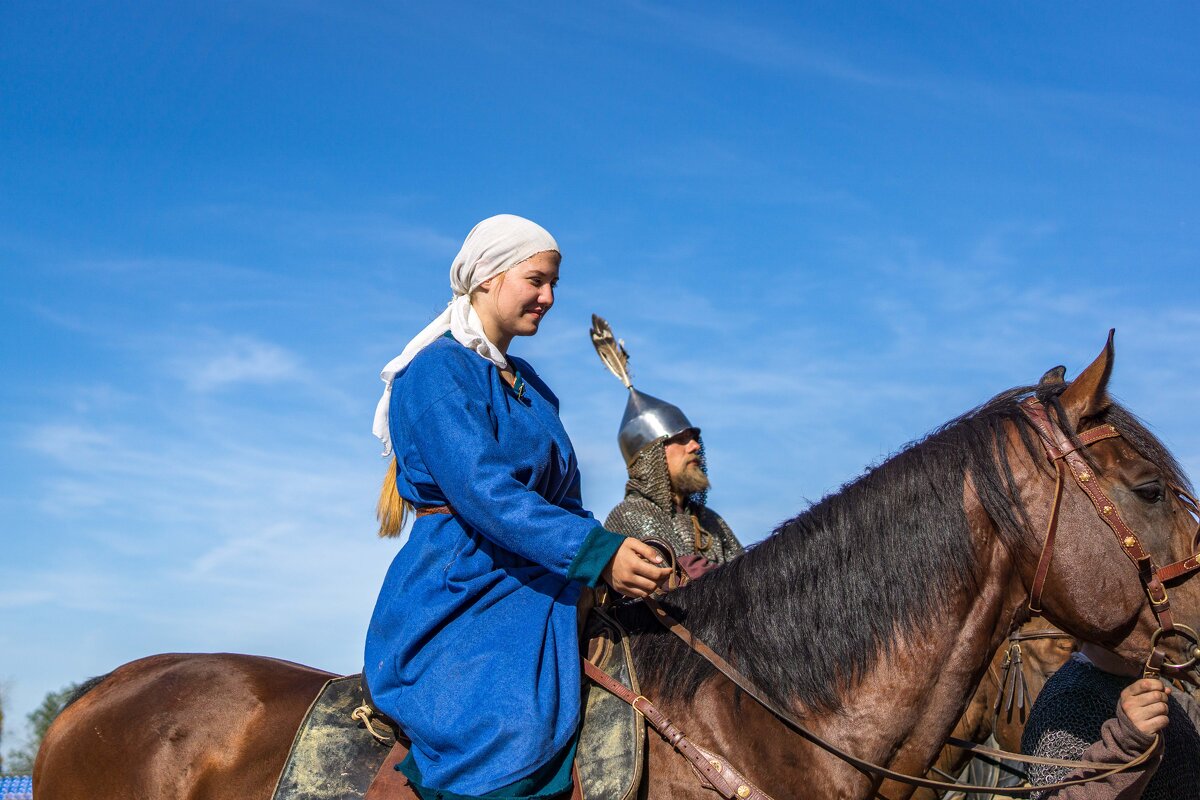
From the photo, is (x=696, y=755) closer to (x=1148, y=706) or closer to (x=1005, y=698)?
(x=1148, y=706)

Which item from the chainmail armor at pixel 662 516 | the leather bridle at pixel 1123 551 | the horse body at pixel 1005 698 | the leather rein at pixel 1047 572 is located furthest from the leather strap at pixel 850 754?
the chainmail armor at pixel 662 516

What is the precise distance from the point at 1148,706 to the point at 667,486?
5654mm

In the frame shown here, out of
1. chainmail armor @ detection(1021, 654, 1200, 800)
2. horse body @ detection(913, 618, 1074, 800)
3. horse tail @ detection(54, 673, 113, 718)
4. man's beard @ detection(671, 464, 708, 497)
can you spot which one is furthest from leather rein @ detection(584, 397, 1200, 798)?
man's beard @ detection(671, 464, 708, 497)

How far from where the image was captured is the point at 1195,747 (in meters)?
4.23

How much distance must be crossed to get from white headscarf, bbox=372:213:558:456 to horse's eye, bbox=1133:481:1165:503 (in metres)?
1.91

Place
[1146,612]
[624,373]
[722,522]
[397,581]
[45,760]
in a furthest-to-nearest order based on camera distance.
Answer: [624,373], [722,522], [45,760], [397,581], [1146,612]

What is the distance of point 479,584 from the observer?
3.22 m

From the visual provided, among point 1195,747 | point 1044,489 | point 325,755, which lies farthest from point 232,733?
point 1195,747

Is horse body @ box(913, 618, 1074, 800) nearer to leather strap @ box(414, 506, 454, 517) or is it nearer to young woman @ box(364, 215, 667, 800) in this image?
young woman @ box(364, 215, 667, 800)

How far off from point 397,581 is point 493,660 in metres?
0.42

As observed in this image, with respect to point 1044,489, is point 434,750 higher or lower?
lower

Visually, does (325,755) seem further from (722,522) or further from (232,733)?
(722,522)

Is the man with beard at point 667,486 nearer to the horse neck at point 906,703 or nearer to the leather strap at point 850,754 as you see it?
the leather strap at point 850,754

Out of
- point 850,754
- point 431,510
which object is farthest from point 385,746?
point 850,754
